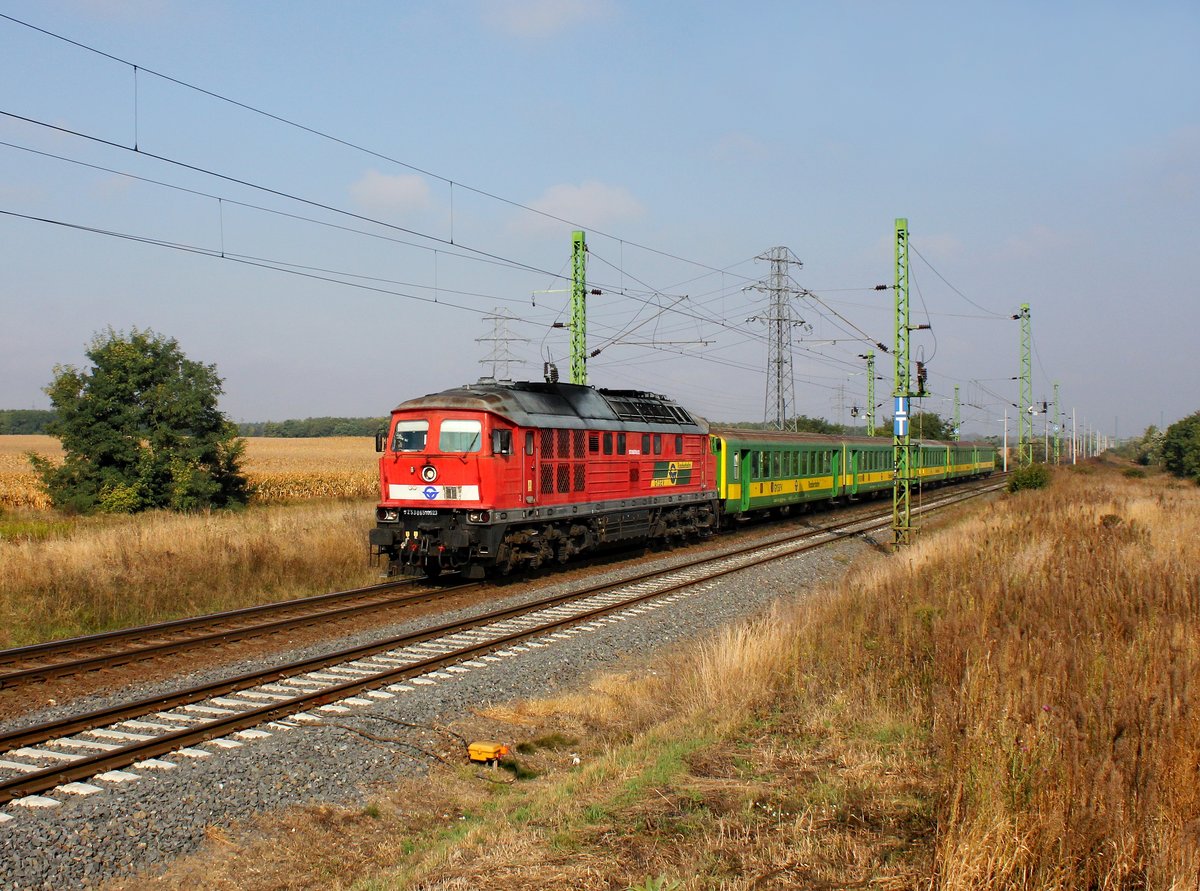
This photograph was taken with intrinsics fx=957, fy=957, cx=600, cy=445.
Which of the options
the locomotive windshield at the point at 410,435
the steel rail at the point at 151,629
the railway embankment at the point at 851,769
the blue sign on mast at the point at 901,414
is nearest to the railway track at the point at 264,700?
the railway embankment at the point at 851,769

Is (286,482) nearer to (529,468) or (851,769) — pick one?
(529,468)

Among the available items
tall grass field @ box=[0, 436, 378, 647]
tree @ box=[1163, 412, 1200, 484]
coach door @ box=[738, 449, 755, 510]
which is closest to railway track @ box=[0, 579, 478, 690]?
tall grass field @ box=[0, 436, 378, 647]

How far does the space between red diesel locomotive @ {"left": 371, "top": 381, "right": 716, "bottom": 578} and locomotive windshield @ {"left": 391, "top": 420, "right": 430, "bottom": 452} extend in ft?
0.06

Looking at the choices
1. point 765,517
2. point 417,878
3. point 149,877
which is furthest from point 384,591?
point 765,517

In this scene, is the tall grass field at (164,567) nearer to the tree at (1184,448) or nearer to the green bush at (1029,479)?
the green bush at (1029,479)

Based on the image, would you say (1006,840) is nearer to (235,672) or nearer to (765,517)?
(235,672)

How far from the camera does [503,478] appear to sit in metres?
17.4

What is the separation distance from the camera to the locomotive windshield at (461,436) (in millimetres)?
17438

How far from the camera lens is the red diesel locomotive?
1734 cm

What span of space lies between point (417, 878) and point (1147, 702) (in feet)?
13.1

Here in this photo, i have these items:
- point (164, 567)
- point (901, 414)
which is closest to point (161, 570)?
point (164, 567)

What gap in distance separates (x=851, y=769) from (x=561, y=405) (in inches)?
562

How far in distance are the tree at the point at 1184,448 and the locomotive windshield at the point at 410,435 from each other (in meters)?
51.5

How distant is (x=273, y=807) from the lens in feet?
24.0
